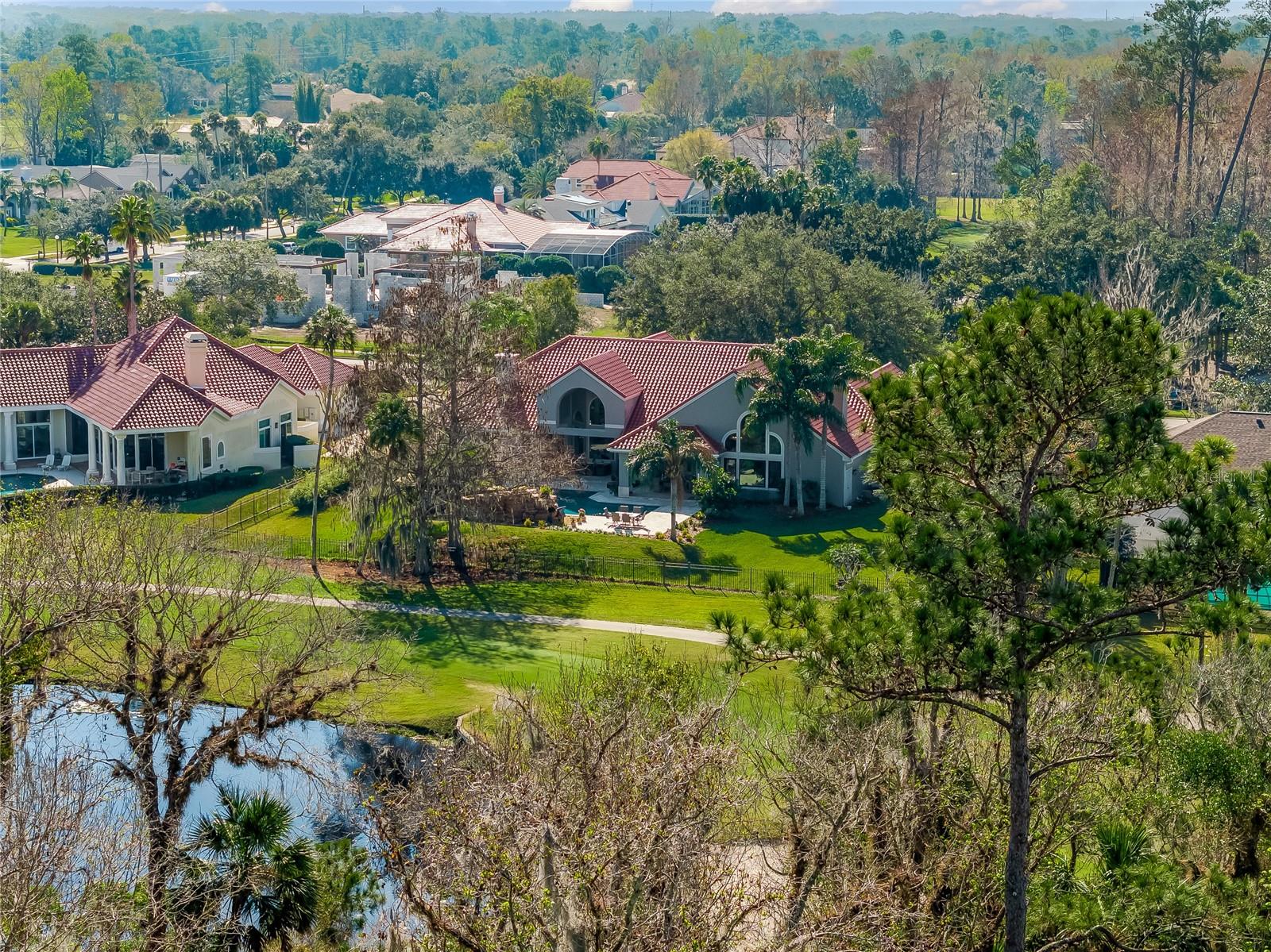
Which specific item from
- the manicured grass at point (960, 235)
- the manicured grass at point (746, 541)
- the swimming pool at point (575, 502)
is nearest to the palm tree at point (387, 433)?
the manicured grass at point (746, 541)

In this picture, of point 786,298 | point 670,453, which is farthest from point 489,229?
point 670,453

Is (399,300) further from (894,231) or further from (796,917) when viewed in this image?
(894,231)

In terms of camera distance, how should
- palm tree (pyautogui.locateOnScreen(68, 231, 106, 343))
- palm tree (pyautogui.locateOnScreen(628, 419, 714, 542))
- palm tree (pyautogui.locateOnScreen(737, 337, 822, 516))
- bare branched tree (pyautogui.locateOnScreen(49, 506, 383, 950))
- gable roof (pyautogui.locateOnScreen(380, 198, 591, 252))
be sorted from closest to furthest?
1. bare branched tree (pyautogui.locateOnScreen(49, 506, 383, 950))
2. palm tree (pyautogui.locateOnScreen(628, 419, 714, 542))
3. palm tree (pyautogui.locateOnScreen(737, 337, 822, 516))
4. palm tree (pyautogui.locateOnScreen(68, 231, 106, 343))
5. gable roof (pyautogui.locateOnScreen(380, 198, 591, 252))

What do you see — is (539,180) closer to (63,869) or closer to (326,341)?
(326,341)

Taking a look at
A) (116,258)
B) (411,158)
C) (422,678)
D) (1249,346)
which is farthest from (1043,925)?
(411,158)

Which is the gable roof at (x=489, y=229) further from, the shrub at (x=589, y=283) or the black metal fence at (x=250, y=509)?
the black metal fence at (x=250, y=509)

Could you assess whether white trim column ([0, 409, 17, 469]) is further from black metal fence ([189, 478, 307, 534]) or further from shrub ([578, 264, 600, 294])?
shrub ([578, 264, 600, 294])

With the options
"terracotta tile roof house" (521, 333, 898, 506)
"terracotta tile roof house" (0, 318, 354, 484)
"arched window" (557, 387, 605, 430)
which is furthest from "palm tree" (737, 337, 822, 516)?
"terracotta tile roof house" (0, 318, 354, 484)
